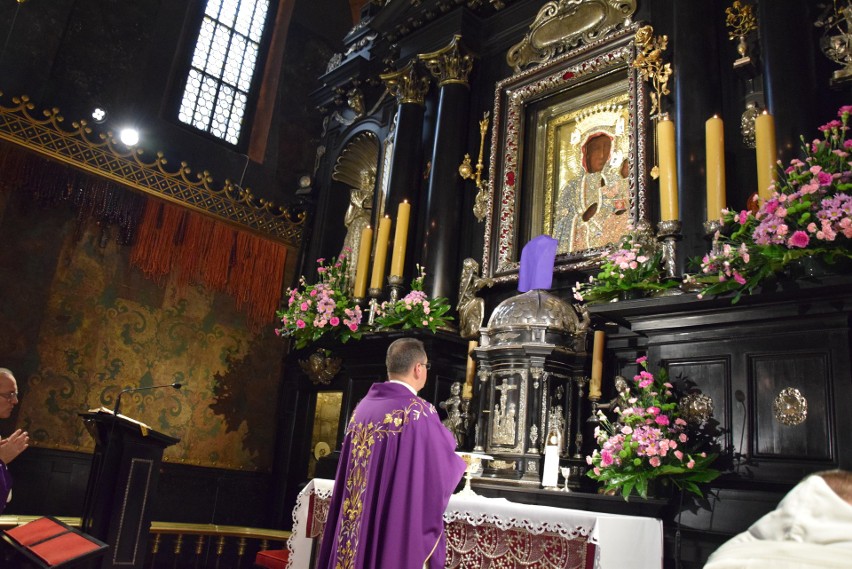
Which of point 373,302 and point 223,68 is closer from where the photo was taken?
point 373,302

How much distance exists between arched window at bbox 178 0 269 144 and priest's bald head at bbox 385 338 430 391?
657 centimetres

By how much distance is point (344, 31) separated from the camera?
11.1m

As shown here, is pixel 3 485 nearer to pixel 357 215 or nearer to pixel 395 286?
pixel 395 286

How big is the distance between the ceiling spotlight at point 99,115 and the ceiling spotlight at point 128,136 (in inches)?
9.4

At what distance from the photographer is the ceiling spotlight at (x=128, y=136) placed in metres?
8.11

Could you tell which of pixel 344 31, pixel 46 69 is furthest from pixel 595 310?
pixel 344 31

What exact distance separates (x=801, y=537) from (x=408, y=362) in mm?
2547

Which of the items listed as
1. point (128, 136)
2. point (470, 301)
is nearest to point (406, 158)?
point (470, 301)

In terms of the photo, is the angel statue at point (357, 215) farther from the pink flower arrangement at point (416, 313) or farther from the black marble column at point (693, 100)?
the black marble column at point (693, 100)

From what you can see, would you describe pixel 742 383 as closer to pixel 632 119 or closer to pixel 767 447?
pixel 767 447

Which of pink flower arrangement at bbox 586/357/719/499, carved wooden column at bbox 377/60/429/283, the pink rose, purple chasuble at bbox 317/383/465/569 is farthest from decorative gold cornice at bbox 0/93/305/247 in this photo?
the pink rose

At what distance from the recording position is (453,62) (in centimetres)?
771

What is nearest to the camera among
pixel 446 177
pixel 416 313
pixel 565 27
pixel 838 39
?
pixel 838 39

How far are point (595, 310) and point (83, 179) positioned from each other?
591 cm
